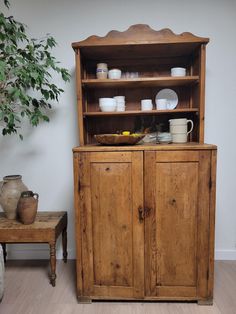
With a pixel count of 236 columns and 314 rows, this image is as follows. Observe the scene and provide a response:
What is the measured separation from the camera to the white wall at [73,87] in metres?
2.08

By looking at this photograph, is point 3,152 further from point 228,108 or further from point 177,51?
point 228,108

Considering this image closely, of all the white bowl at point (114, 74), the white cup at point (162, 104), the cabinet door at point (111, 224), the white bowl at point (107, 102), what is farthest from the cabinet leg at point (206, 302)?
the white bowl at point (114, 74)

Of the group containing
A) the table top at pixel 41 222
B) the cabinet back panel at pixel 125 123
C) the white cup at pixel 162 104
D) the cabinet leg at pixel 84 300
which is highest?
the white cup at pixel 162 104

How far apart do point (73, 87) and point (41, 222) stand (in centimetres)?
119

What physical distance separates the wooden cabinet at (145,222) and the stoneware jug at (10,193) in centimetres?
63

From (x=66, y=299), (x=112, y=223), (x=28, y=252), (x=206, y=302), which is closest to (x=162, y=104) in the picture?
(x=112, y=223)

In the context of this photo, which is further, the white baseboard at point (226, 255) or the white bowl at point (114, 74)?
the white baseboard at point (226, 255)

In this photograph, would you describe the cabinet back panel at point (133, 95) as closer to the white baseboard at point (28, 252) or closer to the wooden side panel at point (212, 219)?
the wooden side panel at point (212, 219)

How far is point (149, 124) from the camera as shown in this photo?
2.12 metres

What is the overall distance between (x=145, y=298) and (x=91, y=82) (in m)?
1.58

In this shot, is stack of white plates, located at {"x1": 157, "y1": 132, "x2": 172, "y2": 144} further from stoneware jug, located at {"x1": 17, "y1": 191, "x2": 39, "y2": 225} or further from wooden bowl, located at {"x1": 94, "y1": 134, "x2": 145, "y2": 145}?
stoneware jug, located at {"x1": 17, "y1": 191, "x2": 39, "y2": 225}

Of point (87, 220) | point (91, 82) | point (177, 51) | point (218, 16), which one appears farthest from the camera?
point (218, 16)

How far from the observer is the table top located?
187 cm

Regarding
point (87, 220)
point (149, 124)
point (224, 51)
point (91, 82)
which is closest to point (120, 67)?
point (91, 82)
